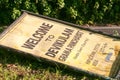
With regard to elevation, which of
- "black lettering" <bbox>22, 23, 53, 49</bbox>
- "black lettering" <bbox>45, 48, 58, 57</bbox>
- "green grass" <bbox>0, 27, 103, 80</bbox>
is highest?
"black lettering" <bbox>22, 23, 53, 49</bbox>

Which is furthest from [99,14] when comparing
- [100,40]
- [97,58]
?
[97,58]

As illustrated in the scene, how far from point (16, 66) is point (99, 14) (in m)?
2.94

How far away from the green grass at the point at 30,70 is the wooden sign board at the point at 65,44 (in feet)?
0.53

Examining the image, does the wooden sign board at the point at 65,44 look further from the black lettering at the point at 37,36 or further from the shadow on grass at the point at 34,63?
the shadow on grass at the point at 34,63

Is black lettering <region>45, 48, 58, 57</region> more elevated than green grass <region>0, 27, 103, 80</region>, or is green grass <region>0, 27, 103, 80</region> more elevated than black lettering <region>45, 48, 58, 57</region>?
black lettering <region>45, 48, 58, 57</region>

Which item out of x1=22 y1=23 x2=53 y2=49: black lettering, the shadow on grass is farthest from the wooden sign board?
the shadow on grass

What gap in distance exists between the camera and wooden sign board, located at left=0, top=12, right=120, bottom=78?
252 inches

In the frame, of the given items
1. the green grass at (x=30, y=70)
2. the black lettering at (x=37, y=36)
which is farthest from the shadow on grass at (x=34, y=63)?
the black lettering at (x=37, y=36)

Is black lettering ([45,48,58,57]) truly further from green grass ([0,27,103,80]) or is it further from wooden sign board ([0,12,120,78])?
green grass ([0,27,103,80])

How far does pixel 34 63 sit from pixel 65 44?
2.32 ft

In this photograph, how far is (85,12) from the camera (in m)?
8.65

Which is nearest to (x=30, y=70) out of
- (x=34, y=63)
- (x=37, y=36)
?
(x=34, y=63)

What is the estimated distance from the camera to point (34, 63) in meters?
6.62

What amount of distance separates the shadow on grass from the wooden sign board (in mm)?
112
